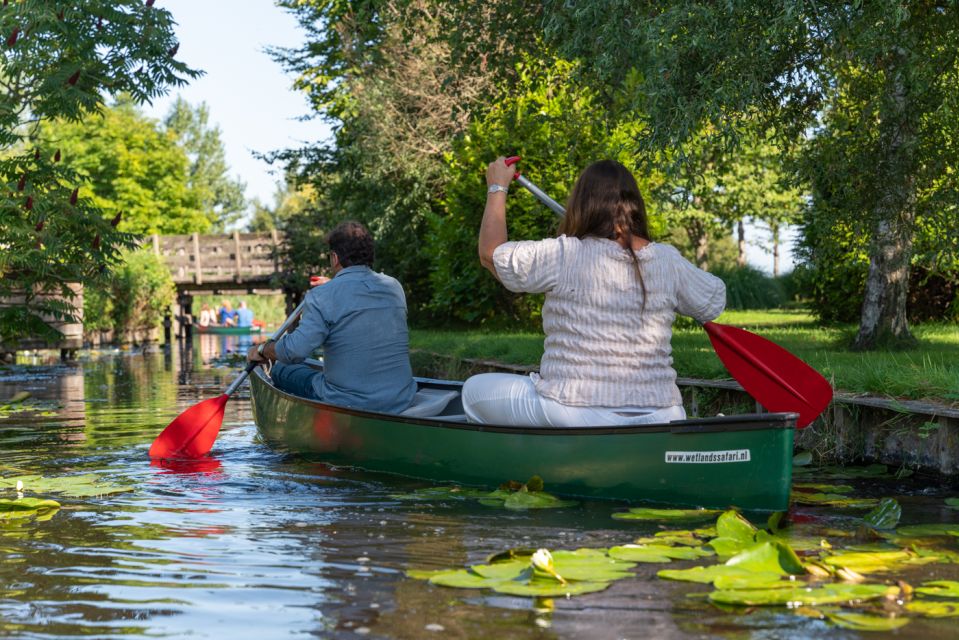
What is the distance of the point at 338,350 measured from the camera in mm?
7801

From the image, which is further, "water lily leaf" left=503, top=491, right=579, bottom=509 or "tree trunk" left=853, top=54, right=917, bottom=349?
"tree trunk" left=853, top=54, right=917, bottom=349

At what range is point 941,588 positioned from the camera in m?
4.25

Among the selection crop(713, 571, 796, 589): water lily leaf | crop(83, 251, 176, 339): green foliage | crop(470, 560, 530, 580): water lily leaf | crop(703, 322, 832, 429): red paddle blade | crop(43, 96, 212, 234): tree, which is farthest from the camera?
crop(43, 96, 212, 234): tree

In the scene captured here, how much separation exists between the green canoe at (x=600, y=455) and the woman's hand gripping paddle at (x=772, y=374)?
0.90 metres

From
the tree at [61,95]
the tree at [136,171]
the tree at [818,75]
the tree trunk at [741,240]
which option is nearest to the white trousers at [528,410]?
the tree at [818,75]

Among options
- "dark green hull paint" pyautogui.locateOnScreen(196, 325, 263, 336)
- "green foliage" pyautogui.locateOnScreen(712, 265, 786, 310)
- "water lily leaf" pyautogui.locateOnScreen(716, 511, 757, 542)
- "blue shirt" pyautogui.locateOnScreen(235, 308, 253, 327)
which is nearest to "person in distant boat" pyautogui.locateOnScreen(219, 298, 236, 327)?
"dark green hull paint" pyautogui.locateOnScreen(196, 325, 263, 336)

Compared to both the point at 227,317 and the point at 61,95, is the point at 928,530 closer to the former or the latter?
the point at 61,95

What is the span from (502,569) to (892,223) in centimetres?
885

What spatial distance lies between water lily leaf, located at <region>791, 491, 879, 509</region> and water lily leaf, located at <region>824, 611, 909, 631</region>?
8.28 ft

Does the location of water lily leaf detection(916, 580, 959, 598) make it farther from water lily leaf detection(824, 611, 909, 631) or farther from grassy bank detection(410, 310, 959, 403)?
grassy bank detection(410, 310, 959, 403)

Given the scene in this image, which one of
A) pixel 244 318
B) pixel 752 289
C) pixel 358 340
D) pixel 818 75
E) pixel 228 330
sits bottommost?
pixel 358 340

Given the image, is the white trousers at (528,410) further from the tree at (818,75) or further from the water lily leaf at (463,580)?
the tree at (818,75)

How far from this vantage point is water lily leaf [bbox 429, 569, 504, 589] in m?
4.32

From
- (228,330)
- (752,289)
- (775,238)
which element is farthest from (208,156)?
(752,289)
